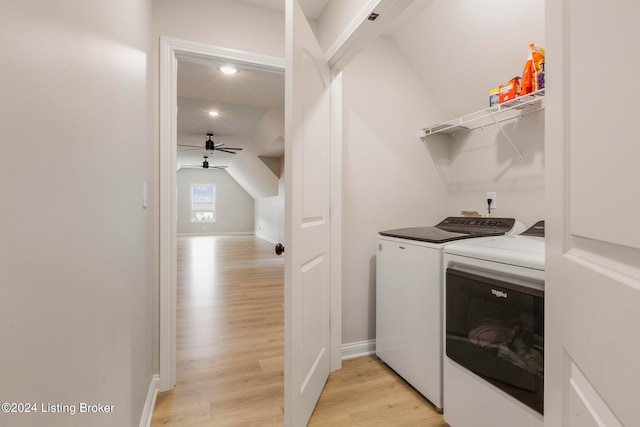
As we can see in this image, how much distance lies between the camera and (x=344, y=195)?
2051 mm

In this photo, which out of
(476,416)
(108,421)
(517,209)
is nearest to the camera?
(108,421)

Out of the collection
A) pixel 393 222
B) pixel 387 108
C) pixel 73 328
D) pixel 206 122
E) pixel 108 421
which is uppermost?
pixel 206 122

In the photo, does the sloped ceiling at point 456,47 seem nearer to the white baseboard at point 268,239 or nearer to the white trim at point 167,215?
the white trim at point 167,215

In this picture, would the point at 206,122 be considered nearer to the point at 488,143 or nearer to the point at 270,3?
the point at 270,3

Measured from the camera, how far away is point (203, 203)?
1182 cm

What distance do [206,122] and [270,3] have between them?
155 inches

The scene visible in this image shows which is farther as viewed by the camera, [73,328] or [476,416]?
[476,416]

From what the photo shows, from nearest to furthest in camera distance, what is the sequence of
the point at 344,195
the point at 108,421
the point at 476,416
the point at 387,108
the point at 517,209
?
the point at 108,421, the point at 476,416, the point at 517,209, the point at 344,195, the point at 387,108

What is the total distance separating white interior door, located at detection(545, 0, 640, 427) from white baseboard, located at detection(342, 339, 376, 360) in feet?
5.23

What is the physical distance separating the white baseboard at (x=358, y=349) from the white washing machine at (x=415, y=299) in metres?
0.12

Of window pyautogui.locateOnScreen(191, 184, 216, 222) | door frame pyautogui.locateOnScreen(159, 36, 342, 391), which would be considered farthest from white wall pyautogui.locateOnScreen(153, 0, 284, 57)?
window pyautogui.locateOnScreen(191, 184, 216, 222)

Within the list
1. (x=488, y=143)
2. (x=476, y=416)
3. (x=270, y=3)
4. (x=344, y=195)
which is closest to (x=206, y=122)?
(x=270, y=3)

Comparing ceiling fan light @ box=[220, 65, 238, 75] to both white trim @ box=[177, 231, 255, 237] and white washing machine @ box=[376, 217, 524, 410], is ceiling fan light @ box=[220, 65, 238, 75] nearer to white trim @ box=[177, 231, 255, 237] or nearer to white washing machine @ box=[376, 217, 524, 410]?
white washing machine @ box=[376, 217, 524, 410]

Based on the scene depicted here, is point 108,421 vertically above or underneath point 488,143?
underneath
